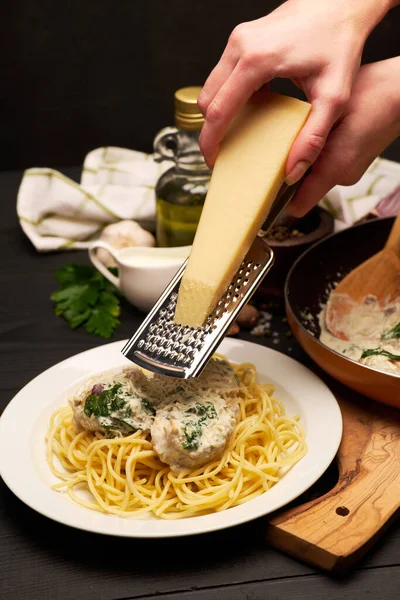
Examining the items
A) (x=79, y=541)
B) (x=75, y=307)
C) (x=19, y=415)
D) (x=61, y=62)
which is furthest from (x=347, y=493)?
(x=61, y=62)

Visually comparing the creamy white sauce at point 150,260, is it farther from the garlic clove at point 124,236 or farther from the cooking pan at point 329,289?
the cooking pan at point 329,289

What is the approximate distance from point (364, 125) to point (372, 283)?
2.35ft

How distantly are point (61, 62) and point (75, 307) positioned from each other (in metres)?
1.83

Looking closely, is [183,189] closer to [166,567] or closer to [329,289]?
[329,289]

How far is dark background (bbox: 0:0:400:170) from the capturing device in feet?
13.3

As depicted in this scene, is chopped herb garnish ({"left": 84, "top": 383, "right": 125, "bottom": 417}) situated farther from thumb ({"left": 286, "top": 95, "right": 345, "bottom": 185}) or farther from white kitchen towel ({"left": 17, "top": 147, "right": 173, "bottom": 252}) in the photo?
white kitchen towel ({"left": 17, "top": 147, "right": 173, "bottom": 252})

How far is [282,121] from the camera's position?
80.7 inches

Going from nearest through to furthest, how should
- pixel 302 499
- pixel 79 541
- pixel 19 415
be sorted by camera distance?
pixel 79 541 < pixel 302 499 < pixel 19 415

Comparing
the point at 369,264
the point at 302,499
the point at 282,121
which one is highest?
the point at 282,121

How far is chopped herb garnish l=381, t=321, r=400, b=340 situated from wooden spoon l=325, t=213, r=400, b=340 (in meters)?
0.23

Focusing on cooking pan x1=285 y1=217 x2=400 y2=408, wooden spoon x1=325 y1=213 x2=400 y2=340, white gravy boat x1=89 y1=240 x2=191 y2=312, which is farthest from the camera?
white gravy boat x1=89 y1=240 x2=191 y2=312

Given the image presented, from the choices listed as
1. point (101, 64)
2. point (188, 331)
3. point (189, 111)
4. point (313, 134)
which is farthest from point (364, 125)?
point (101, 64)

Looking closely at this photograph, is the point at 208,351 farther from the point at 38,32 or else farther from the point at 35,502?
the point at 38,32

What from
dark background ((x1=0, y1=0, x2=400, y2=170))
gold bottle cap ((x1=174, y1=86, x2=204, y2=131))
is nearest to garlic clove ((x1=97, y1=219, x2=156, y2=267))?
gold bottle cap ((x1=174, y1=86, x2=204, y2=131))
